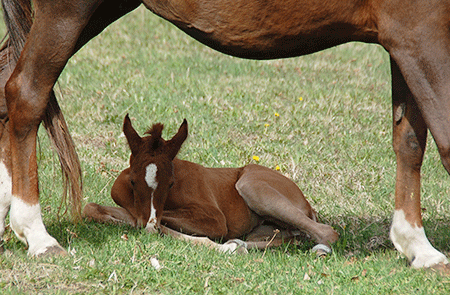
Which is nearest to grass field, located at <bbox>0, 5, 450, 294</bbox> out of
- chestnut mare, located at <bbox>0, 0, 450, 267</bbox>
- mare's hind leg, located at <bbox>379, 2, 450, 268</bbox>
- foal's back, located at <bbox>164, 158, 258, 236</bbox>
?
chestnut mare, located at <bbox>0, 0, 450, 267</bbox>

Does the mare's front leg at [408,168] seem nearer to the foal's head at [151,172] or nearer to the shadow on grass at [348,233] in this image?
the shadow on grass at [348,233]

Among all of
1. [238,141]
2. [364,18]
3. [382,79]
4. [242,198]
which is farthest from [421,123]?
[382,79]

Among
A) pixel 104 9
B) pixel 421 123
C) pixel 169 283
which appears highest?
pixel 104 9

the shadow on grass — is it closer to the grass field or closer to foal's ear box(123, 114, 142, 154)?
the grass field

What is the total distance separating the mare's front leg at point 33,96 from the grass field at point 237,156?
0.25 meters

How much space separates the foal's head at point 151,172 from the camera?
4.45 m

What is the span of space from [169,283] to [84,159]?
2.91 m

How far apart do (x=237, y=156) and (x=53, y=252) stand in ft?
9.88

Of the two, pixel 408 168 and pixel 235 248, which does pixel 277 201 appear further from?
pixel 408 168

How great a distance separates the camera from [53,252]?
361 centimetres

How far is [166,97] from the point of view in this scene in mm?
8031

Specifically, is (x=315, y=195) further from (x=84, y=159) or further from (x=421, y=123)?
(x=84, y=159)

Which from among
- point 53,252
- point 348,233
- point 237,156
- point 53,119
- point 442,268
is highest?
point 53,119

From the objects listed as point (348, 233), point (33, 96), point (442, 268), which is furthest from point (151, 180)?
point (442, 268)
